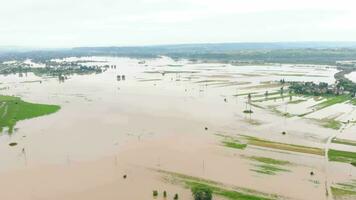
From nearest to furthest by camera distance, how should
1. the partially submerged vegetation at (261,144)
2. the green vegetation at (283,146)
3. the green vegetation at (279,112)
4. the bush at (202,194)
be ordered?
the bush at (202,194) < the green vegetation at (283,146) < the partially submerged vegetation at (261,144) < the green vegetation at (279,112)

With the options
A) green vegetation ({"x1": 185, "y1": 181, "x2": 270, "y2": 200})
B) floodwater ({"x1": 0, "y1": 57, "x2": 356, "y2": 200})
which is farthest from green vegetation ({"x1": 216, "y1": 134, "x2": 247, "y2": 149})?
green vegetation ({"x1": 185, "y1": 181, "x2": 270, "y2": 200})

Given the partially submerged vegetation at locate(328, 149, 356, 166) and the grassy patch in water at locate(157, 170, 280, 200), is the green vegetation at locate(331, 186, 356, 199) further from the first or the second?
the partially submerged vegetation at locate(328, 149, 356, 166)

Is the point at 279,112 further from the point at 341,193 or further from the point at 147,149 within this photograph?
the point at 341,193

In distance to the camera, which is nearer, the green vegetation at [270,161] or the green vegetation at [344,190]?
the green vegetation at [344,190]

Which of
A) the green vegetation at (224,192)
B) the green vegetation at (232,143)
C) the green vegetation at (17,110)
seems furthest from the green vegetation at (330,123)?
the green vegetation at (17,110)

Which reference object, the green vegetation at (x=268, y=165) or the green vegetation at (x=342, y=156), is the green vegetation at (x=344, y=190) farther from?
the green vegetation at (x=342, y=156)
